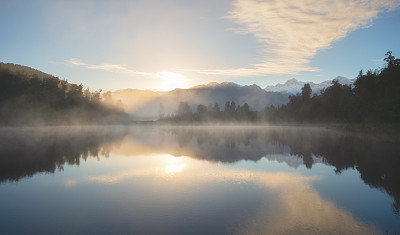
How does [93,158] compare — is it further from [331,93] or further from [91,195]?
[331,93]

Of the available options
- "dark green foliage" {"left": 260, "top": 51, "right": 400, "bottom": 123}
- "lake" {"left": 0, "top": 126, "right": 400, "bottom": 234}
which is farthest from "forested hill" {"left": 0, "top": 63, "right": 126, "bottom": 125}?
"dark green foliage" {"left": 260, "top": 51, "right": 400, "bottom": 123}

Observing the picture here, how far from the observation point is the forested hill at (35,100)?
103188mm

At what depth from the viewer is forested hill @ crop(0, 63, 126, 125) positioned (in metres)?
103

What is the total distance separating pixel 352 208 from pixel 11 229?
15.9m

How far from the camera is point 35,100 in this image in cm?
11406

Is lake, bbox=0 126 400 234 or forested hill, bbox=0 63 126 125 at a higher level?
forested hill, bbox=0 63 126 125

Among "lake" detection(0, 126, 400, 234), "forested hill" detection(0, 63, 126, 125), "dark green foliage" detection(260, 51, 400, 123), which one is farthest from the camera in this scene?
"forested hill" detection(0, 63, 126, 125)

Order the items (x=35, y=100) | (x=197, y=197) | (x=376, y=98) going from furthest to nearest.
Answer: (x=35, y=100) < (x=376, y=98) < (x=197, y=197)

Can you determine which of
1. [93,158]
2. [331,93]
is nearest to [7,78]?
[93,158]

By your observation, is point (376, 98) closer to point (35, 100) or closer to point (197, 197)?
point (197, 197)

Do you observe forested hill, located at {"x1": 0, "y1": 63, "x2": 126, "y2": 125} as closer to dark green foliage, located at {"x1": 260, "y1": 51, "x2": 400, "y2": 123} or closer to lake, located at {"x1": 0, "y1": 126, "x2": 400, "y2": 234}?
lake, located at {"x1": 0, "y1": 126, "x2": 400, "y2": 234}

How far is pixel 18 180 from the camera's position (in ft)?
59.8

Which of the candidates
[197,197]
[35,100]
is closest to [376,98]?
[197,197]

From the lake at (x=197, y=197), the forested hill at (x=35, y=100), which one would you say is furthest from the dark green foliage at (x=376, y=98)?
the forested hill at (x=35, y=100)
